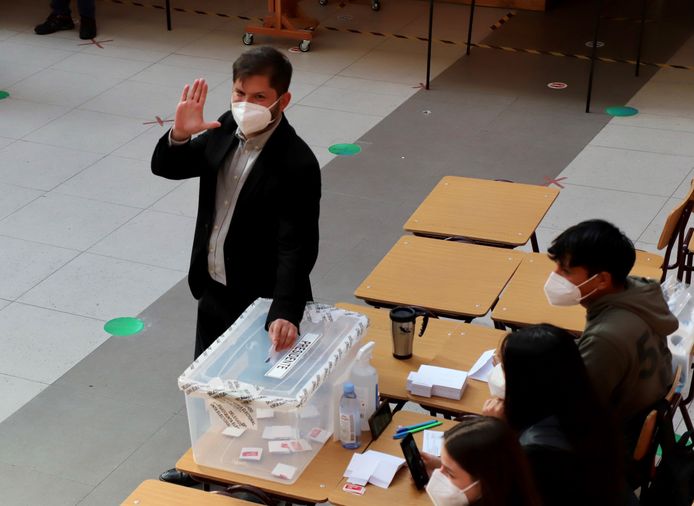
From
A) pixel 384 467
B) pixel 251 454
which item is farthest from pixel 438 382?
pixel 251 454

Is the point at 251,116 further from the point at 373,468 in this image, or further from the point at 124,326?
the point at 124,326

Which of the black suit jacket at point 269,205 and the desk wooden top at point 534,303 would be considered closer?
the black suit jacket at point 269,205

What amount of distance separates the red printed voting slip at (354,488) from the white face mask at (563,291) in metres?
0.96

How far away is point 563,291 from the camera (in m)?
3.72

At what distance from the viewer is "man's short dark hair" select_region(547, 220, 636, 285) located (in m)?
3.56

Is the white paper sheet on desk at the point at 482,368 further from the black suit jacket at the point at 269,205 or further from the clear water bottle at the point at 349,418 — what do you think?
the black suit jacket at the point at 269,205

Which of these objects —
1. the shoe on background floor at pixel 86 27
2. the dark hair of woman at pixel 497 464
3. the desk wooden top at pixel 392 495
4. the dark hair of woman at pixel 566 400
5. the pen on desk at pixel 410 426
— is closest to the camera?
the dark hair of woman at pixel 497 464

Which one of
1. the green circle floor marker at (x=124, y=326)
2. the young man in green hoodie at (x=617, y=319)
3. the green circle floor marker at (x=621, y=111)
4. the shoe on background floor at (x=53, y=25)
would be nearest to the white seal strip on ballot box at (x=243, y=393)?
the young man in green hoodie at (x=617, y=319)

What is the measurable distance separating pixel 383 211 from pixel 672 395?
3297 millimetres

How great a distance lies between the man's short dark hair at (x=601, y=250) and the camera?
356 centimetres

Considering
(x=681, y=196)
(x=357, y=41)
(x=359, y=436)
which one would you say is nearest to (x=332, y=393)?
(x=359, y=436)

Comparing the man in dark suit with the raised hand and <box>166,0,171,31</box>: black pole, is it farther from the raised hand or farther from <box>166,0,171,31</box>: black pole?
<box>166,0,171,31</box>: black pole

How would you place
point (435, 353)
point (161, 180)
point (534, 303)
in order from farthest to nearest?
point (161, 180), point (534, 303), point (435, 353)

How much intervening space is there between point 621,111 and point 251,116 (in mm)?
5364
